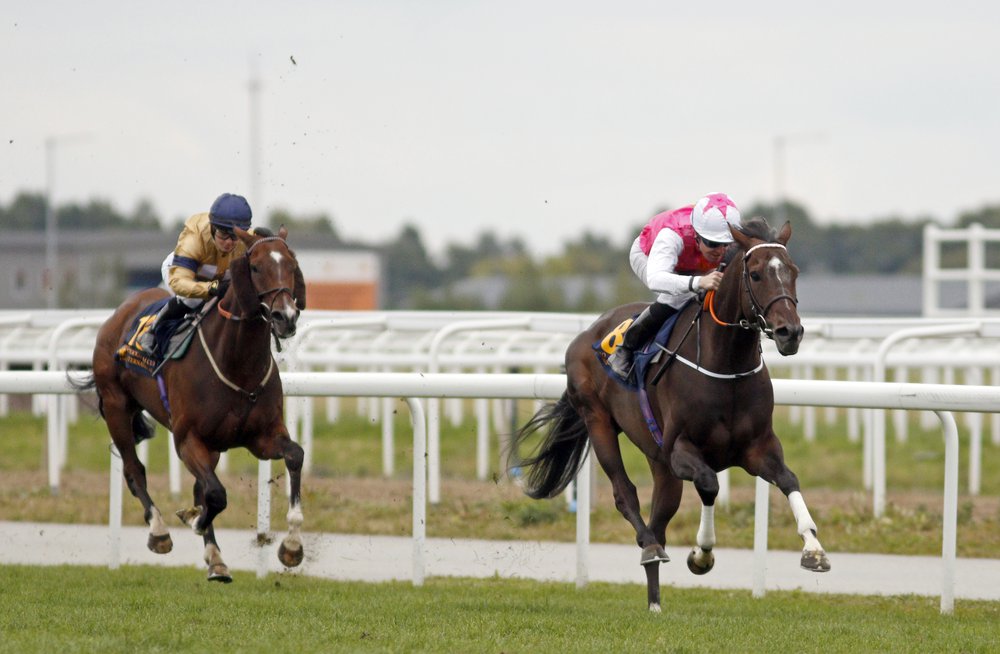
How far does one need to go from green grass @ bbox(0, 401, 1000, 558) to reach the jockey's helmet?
162 centimetres

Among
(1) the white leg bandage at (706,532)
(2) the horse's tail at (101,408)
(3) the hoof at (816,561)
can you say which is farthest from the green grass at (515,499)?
(3) the hoof at (816,561)

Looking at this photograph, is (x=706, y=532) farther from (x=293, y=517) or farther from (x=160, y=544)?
(x=160, y=544)

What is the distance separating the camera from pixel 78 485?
11406 mm

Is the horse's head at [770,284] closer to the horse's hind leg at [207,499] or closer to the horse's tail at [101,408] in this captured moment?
the horse's hind leg at [207,499]

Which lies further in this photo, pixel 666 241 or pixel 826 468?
pixel 826 468

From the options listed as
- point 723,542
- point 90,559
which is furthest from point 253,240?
point 723,542

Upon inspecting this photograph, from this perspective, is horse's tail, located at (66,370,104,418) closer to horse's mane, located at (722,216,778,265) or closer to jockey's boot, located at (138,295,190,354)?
jockey's boot, located at (138,295,190,354)

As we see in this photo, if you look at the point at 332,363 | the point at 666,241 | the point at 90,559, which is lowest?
the point at 90,559

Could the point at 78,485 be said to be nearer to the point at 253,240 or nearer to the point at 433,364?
the point at 433,364

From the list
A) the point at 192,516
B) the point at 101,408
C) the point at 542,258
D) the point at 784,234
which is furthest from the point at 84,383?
the point at 542,258

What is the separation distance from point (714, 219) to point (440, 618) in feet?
6.36

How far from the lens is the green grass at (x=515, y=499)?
355 inches

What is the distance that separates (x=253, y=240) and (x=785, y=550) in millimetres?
3710

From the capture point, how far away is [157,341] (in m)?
7.26
